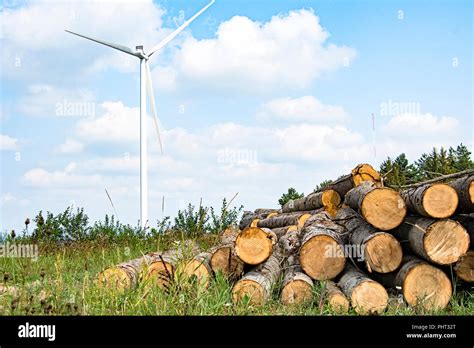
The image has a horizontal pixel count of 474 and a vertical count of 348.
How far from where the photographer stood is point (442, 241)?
20.6 feet

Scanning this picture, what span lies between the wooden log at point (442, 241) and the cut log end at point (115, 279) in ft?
10.5

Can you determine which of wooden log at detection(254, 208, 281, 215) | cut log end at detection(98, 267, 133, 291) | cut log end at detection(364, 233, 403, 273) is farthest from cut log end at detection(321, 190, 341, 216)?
wooden log at detection(254, 208, 281, 215)

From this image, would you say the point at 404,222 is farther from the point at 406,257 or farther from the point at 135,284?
the point at 135,284

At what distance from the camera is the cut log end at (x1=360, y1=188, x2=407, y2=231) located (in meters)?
6.67

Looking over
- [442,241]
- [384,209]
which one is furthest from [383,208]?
[442,241]

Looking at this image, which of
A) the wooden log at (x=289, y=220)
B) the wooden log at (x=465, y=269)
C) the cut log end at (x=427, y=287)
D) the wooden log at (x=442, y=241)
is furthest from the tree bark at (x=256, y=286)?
the wooden log at (x=289, y=220)

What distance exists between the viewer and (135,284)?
6.23 m

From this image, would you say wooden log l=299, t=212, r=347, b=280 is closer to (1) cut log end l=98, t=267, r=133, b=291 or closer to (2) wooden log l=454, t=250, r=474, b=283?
(2) wooden log l=454, t=250, r=474, b=283

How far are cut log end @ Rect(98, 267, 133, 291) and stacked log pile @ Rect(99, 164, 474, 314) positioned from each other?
14 mm

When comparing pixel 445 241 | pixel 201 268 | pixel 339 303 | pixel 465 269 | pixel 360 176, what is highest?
pixel 360 176

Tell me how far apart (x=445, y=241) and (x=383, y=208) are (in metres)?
0.78

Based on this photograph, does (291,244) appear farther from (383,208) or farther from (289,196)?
(289,196)

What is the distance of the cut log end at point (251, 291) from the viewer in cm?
615
